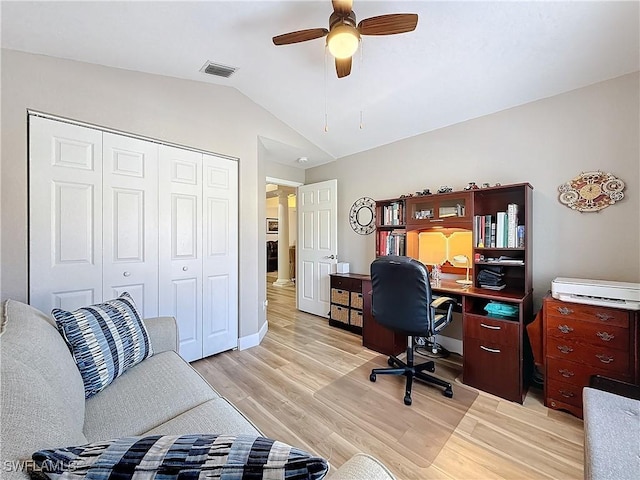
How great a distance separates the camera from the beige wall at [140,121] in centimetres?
181

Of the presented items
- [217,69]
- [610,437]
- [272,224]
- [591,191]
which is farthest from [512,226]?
[272,224]

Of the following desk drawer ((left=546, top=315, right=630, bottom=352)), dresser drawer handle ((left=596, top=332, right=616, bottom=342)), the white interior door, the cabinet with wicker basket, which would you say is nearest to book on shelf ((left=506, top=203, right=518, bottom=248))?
desk drawer ((left=546, top=315, right=630, bottom=352))

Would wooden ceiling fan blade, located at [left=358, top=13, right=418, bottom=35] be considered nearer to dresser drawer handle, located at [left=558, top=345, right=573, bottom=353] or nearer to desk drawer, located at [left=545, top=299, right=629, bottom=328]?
desk drawer, located at [left=545, top=299, right=629, bottom=328]

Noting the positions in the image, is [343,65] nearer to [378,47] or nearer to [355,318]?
[378,47]

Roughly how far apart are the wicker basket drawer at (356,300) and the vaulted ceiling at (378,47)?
2.17 meters

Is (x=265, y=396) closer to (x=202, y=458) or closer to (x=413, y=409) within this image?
(x=413, y=409)

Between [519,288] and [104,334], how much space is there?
3115 mm

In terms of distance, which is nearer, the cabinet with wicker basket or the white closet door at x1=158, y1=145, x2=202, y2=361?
the white closet door at x1=158, y1=145, x2=202, y2=361

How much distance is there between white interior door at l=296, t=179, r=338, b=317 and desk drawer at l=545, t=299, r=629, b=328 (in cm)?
250

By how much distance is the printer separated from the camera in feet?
5.54

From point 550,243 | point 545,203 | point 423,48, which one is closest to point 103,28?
point 423,48

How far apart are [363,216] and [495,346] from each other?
217cm

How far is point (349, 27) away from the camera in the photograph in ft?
5.03

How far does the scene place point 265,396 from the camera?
6.94 feet
